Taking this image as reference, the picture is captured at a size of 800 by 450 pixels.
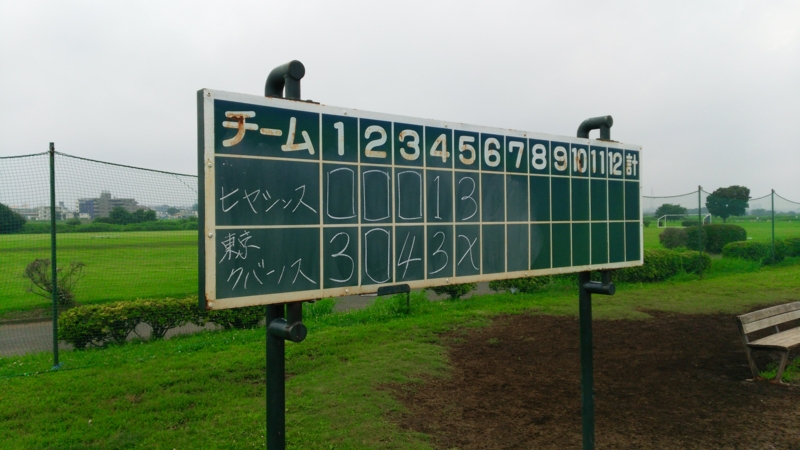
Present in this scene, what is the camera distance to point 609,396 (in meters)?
5.17

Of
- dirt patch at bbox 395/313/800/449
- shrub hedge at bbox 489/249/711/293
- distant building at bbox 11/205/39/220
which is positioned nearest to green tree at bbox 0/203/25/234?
distant building at bbox 11/205/39/220

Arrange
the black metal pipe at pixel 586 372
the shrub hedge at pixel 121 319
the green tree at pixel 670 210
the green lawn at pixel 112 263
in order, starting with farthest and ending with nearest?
the green tree at pixel 670 210, the green lawn at pixel 112 263, the shrub hedge at pixel 121 319, the black metal pipe at pixel 586 372

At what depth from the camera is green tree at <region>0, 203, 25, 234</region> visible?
20.7 ft

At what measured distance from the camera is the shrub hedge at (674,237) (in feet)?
48.0

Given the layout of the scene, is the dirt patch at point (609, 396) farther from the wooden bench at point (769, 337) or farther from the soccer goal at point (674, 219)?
the soccer goal at point (674, 219)

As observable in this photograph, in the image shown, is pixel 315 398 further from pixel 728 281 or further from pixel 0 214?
pixel 728 281

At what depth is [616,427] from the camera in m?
4.43

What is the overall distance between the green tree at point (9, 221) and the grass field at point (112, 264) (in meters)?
0.21

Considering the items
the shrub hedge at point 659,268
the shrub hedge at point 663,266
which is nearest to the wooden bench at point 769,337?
the shrub hedge at point 659,268

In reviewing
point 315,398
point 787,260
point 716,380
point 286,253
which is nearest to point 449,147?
point 286,253

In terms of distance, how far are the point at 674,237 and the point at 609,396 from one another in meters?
11.1

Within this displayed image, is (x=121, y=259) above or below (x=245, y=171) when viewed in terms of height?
below

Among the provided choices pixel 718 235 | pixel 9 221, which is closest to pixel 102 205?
pixel 9 221

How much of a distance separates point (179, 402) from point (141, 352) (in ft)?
6.47
